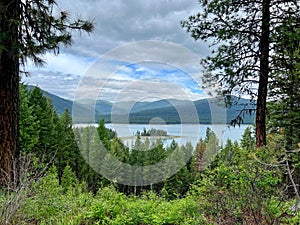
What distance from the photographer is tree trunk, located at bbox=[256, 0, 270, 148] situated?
655 cm

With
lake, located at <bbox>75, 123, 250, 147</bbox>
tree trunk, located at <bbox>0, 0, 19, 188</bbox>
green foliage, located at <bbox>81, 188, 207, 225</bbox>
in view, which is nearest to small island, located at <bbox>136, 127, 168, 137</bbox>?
lake, located at <bbox>75, 123, 250, 147</bbox>

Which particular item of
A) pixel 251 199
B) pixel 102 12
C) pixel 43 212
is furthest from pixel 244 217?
pixel 102 12

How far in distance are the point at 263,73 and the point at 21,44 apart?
5.47 m

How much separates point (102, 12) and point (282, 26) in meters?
4.86

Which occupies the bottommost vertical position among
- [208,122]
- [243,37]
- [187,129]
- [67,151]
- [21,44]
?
[67,151]

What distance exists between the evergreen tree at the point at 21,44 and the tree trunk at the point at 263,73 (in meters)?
4.39

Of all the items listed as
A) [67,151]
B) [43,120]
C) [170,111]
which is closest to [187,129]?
[170,111]

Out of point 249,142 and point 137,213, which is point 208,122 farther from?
point 137,213

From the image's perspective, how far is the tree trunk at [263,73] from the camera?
6.55m

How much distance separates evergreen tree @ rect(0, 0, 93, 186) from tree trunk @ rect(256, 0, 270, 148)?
14.4ft

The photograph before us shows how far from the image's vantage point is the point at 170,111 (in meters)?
8.51

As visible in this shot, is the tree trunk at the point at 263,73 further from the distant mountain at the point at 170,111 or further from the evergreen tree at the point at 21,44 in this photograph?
the evergreen tree at the point at 21,44

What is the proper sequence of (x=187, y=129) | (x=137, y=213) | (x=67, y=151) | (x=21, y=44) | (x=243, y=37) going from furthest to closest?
(x=67, y=151), (x=187, y=129), (x=243, y=37), (x=21, y=44), (x=137, y=213)

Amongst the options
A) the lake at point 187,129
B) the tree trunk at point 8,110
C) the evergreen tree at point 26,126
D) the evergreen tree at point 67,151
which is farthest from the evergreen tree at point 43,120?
the tree trunk at point 8,110
